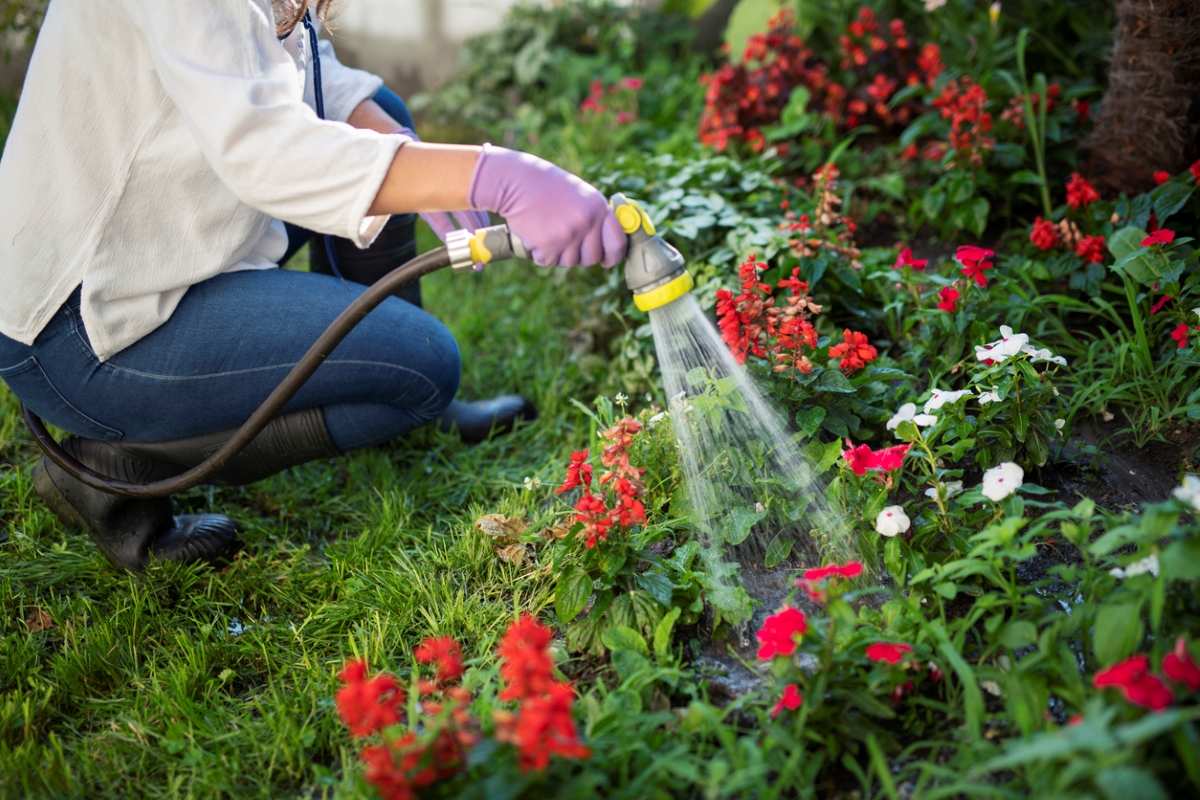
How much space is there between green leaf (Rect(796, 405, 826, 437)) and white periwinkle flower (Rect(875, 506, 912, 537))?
0.27m

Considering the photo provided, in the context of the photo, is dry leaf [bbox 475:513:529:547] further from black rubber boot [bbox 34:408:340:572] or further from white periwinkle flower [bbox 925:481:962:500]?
white periwinkle flower [bbox 925:481:962:500]

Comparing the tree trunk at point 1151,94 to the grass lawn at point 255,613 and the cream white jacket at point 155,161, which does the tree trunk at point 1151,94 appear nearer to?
the grass lawn at point 255,613

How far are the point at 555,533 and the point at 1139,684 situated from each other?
109 centimetres

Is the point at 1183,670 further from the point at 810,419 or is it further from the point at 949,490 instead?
the point at 810,419

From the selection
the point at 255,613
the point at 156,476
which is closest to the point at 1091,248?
the point at 255,613

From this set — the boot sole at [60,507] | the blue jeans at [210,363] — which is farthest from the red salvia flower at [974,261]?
the boot sole at [60,507]

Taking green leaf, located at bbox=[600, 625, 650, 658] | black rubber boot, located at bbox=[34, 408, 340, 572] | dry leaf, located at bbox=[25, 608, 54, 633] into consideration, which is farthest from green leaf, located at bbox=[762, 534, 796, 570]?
dry leaf, located at bbox=[25, 608, 54, 633]

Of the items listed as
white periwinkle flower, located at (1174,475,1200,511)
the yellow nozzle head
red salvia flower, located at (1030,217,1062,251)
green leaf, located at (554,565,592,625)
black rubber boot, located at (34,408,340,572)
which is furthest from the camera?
red salvia flower, located at (1030,217,1062,251)

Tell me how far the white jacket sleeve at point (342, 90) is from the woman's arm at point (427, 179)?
2.44 ft

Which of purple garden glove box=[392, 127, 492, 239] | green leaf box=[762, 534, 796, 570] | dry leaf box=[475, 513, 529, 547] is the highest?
purple garden glove box=[392, 127, 492, 239]

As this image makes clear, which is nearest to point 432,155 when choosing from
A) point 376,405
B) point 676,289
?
point 676,289

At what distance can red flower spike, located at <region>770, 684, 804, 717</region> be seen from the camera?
1.20 meters

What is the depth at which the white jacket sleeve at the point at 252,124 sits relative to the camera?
124 cm

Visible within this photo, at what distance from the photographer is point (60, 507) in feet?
6.36
